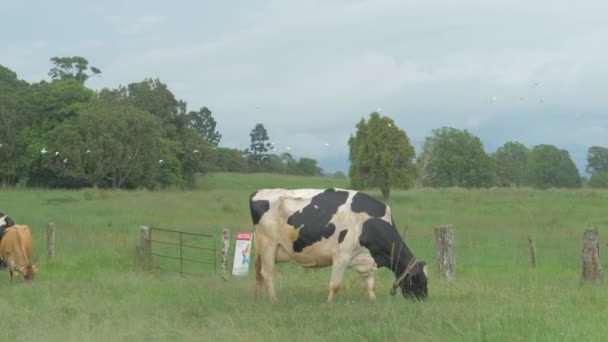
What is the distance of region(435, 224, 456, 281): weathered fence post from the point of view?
1447 centimetres

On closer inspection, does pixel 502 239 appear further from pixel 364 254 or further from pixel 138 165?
pixel 138 165

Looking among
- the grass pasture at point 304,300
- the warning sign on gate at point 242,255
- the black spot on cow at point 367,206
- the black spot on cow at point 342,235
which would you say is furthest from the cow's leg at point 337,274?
the warning sign on gate at point 242,255

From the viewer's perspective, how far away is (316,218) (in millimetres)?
12164

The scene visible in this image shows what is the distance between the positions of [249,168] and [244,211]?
63.6m

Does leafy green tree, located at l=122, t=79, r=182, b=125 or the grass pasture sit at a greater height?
leafy green tree, located at l=122, t=79, r=182, b=125

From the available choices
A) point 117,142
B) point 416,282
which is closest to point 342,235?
point 416,282

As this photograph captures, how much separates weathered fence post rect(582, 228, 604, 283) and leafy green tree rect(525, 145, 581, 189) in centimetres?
8785

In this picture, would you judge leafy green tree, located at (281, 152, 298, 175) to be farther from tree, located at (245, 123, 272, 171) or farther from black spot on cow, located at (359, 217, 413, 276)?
black spot on cow, located at (359, 217, 413, 276)

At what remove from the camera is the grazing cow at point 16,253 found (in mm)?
17142

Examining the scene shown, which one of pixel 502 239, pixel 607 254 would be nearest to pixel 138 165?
pixel 502 239

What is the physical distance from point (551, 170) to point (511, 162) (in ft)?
50.3

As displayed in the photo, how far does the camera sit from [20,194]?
4700 cm

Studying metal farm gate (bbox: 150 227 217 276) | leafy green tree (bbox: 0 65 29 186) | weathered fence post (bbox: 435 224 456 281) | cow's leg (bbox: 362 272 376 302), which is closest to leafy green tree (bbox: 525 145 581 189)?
leafy green tree (bbox: 0 65 29 186)

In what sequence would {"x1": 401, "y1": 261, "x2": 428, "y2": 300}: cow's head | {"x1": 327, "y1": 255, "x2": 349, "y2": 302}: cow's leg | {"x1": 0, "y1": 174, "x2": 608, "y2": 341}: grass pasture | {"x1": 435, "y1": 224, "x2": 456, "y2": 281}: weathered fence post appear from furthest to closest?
{"x1": 435, "y1": 224, "x2": 456, "y2": 281}: weathered fence post < {"x1": 327, "y1": 255, "x2": 349, "y2": 302}: cow's leg < {"x1": 401, "y1": 261, "x2": 428, "y2": 300}: cow's head < {"x1": 0, "y1": 174, "x2": 608, "y2": 341}: grass pasture
